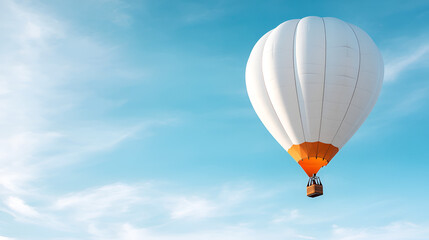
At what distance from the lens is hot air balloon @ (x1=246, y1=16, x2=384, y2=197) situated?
3734cm

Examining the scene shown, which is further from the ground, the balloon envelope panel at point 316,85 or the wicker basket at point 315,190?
the balloon envelope panel at point 316,85

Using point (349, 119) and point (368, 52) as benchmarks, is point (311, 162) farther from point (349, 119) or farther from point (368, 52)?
point (368, 52)

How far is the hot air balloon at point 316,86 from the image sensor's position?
37344mm

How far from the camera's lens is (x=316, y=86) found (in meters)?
37.3

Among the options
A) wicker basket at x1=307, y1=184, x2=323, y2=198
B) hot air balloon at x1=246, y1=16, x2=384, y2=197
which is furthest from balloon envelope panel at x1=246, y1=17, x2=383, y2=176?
wicker basket at x1=307, y1=184, x2=323, y2=198

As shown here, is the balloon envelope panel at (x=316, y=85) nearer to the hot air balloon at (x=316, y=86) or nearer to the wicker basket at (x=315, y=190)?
the hot air balloon at (x=316, y=86)

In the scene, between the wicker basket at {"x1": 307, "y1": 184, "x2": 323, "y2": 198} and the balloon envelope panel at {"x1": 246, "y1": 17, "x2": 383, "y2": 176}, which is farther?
the balloon envelope panel at {"x1": 246, "y1": 17, "x2": 383, "y2": 176}

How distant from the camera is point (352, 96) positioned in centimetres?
3778

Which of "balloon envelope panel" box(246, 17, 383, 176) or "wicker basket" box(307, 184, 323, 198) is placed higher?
"balloon envelope panel" box(246, 17, 383, 176)

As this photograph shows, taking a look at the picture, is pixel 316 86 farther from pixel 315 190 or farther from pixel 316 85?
pixel 315 190

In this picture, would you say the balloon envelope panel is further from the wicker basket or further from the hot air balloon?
the wicker basket

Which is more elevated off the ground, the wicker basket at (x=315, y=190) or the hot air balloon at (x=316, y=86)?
the hot air balloon at (x=316, y=86)

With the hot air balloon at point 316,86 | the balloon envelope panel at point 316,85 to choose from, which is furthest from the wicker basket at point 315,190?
the balloon envelope panel at point 316,85

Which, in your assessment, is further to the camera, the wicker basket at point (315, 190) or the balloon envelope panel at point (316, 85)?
the balloon envelope panel at point (316, 85)
